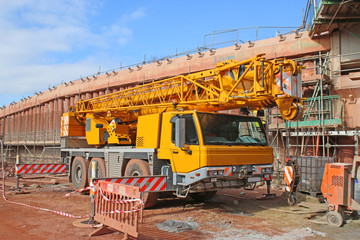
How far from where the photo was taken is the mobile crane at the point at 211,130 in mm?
7039

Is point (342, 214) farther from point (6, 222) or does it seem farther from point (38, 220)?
point (6, 222)

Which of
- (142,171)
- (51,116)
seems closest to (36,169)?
(142,171)

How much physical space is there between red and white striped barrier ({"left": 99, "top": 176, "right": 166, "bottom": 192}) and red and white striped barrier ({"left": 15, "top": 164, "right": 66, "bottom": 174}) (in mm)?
6431

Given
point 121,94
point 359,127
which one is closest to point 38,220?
point 121,94

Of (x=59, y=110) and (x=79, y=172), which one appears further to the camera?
(x=59, y=110)

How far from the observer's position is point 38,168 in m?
12.2

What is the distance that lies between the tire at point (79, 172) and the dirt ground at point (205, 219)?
1.23 m

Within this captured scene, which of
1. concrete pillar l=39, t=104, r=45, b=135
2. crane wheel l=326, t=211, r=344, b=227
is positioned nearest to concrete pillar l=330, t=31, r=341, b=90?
crane wheel l=326, t=211, r=344, b=227

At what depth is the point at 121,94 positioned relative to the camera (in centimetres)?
1147

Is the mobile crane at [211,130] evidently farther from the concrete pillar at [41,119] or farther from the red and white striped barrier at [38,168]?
the concrete pillar at [41,119]

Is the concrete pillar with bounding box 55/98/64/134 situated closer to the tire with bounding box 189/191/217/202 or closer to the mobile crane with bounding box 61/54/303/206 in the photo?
the mobile crane with bounding box 61/54/303/206

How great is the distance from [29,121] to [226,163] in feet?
100.0

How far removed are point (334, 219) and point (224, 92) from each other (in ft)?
12.0

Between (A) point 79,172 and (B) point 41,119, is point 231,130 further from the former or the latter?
(B) point 41,119
